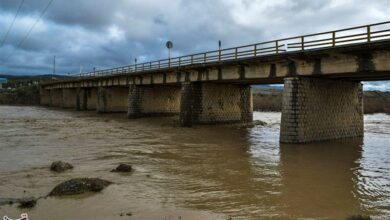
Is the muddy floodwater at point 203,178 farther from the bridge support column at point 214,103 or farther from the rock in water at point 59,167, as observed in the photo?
the bridge support column at point 214,103

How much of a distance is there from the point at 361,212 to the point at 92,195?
726cm

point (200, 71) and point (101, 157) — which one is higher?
point (200, 71)

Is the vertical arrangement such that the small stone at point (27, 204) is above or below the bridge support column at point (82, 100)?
below

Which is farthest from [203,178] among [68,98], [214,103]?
[68,98]

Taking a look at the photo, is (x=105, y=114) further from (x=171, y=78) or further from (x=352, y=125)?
(x=352, y=125)

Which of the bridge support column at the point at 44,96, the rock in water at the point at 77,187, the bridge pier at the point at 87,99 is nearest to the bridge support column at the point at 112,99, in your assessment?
the bridge pier at the point at 87,99

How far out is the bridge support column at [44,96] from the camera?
101875 millimetres

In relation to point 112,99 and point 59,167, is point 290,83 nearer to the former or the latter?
point 59,167

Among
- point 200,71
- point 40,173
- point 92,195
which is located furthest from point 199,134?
point 92,195

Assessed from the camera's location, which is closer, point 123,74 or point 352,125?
point 352,125

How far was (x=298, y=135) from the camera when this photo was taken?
83.9ft

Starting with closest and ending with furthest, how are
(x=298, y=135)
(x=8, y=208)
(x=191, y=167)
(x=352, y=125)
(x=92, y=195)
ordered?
(x=8, y=208), (x=92, y=195), (x=191, y=167), (x=298, y=135), (x=352, y=125)

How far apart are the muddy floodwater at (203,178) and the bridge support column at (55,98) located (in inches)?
2846

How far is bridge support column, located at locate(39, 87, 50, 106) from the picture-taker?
10188 cm
